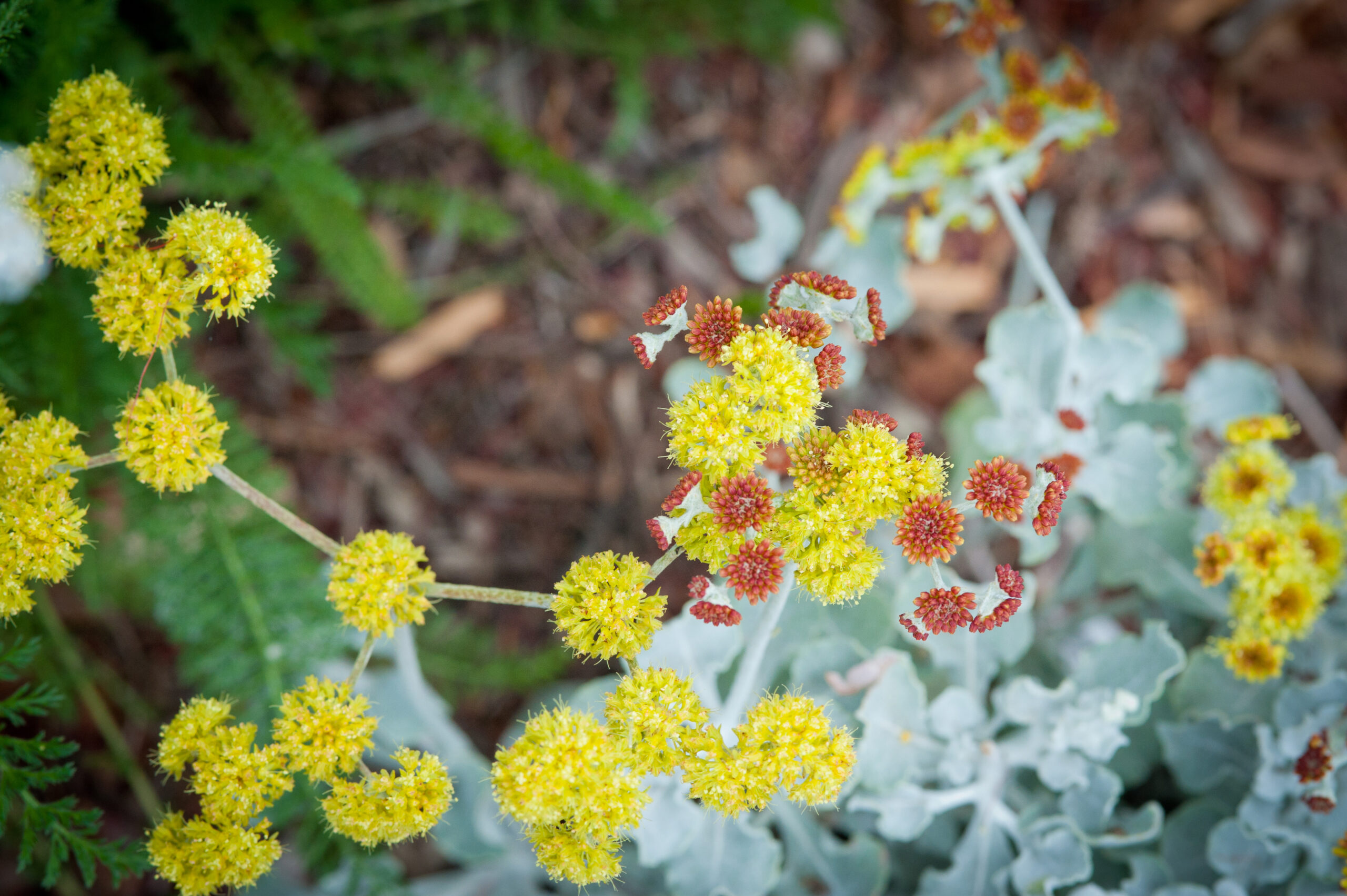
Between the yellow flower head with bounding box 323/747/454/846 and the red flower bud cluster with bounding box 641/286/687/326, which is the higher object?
the red flower bud cluster with bounding box 641/286/687/326

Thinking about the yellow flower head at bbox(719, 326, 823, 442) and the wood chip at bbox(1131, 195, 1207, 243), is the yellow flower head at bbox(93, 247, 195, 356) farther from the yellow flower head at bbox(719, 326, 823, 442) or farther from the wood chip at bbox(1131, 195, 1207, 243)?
the wood chip at bbox(1131, 195, 1207, 243)

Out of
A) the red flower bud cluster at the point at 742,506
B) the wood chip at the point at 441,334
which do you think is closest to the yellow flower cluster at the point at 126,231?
the red flower bud cluster at the point at 742,506

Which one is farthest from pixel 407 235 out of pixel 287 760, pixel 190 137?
pixel 287 760

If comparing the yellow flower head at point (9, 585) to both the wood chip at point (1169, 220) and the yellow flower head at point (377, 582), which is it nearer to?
the yellow flower head at point (377, 582)

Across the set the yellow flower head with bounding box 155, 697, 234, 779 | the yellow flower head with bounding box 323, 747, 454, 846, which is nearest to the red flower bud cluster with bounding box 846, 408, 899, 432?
the yellow flower head with bounding box 323, 747, 454, 846

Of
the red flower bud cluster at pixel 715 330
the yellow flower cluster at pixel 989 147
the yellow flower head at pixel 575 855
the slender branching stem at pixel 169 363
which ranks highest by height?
the yellow flower cluster at pixel 989 147
